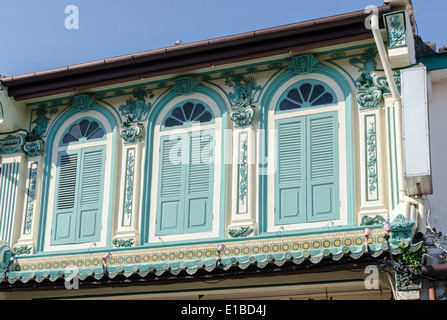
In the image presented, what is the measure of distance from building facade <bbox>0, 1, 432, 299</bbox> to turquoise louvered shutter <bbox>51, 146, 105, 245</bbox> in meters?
0.03

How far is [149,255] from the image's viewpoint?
13.1 metres

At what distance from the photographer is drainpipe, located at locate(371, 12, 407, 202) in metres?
11.9

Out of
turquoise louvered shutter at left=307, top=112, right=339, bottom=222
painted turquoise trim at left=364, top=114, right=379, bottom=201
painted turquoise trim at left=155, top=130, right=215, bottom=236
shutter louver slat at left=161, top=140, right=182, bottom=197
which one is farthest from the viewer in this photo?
shutter louver slat at left=161, top=140, right=182, bottom=197

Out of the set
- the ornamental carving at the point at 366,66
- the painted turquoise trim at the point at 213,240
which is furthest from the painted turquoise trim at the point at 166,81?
the painted turquoise trim at the point at 213,240

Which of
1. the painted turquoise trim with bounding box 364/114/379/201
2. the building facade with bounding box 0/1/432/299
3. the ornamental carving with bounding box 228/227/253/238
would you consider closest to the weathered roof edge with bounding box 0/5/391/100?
the building facade with bounding box 0/1/432/299

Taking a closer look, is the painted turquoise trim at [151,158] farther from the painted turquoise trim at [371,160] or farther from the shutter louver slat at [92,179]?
the painted turquoise trim at [371,160]

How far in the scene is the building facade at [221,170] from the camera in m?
12.1

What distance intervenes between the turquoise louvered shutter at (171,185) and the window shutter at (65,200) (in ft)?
5.17

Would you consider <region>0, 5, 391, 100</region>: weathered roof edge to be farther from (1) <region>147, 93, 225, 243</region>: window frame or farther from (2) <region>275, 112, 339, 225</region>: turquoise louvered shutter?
(2) <region>275, 112, 339, 225</region>: turquoise louvered shutter

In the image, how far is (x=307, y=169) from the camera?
12.9 metres
